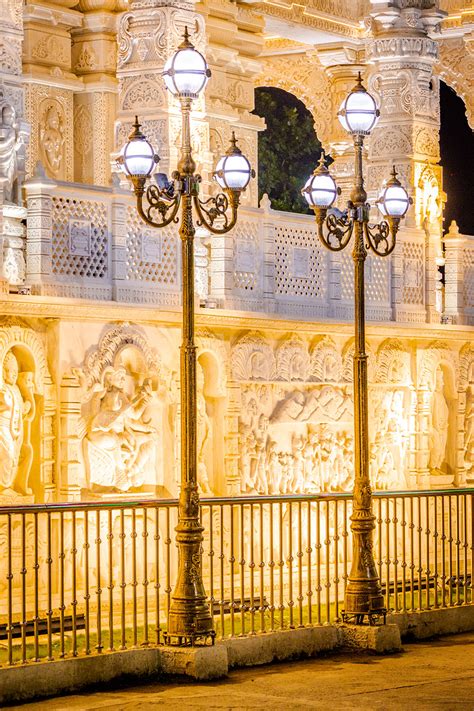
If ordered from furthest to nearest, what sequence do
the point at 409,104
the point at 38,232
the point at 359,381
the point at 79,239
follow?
the point at 409,104 < the point at 79,239 < the point at 38,232 < the point at 359,381

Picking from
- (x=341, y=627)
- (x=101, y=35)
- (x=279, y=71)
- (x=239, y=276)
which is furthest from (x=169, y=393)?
(x=279, y=71)

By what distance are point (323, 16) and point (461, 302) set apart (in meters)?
4.49

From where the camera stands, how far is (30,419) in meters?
18.0

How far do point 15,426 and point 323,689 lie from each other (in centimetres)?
490

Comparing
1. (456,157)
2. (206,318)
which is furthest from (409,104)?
(456,157)

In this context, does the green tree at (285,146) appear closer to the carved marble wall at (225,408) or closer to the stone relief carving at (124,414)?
the carved marble wall at (225,408)

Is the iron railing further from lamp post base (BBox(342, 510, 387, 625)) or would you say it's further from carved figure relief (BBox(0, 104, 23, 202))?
carved figure relief (BBox(0, 104, 23, 202))

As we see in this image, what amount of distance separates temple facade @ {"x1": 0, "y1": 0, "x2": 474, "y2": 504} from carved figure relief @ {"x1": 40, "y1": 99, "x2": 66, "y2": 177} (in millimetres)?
31

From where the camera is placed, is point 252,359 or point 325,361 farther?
point 325,361

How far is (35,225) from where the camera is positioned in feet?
58.3

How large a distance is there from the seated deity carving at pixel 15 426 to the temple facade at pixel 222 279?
20mm

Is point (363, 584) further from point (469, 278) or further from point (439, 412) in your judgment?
point (469, 278)

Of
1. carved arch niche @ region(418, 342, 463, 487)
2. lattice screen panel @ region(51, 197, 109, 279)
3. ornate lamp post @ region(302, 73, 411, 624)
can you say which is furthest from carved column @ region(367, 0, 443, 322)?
ornate lamp post @ region(302, 73, 411, 624)

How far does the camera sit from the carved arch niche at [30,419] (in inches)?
700
